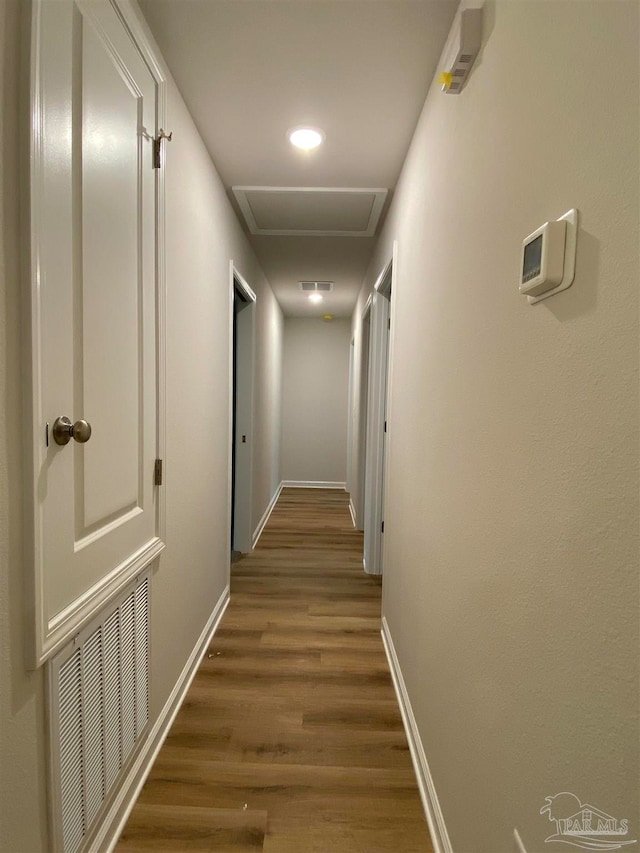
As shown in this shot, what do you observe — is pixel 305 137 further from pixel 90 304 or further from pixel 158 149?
pixel 90 304

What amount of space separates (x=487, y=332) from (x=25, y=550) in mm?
1120

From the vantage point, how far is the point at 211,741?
167 centimetres

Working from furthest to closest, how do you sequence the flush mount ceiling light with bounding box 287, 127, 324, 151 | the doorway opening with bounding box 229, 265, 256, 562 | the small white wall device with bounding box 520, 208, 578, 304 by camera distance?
the doorway opening with bounding box 229, 265, 256, 562 < the flush mount ceiling light with bounding box 287, 127, 324, 151 < the small white wall device with bounding box 520, 208, 578, 304

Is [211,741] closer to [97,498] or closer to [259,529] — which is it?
[97,498]

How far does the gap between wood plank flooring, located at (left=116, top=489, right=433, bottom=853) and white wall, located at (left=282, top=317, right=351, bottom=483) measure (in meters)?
3.74

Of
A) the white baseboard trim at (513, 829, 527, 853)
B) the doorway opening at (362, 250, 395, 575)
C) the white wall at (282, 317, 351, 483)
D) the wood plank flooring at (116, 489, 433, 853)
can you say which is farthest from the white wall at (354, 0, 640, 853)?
the white wall at (282, 317, 351, 483)

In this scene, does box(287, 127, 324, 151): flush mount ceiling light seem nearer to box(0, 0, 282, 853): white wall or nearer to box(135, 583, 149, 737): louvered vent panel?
box(0, 0, 282, 853): white wall

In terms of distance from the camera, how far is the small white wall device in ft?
2.17

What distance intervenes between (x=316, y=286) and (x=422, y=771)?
4218mm

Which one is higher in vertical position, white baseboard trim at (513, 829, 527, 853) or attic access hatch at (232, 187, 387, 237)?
attic access hatch at (232, 187, 387, 237)

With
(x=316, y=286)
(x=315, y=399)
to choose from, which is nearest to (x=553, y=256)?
(x=316, y=286)

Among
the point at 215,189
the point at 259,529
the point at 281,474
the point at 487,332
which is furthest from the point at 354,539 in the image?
the point at 487,332

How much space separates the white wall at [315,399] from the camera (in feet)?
21.4

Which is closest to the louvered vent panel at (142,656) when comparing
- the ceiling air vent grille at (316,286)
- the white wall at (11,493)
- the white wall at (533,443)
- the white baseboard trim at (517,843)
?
the white wall at (11,493)
